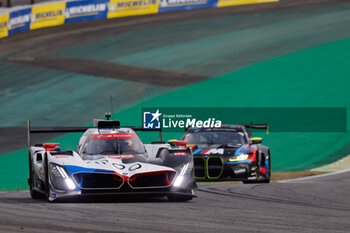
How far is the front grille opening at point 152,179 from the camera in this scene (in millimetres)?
10656

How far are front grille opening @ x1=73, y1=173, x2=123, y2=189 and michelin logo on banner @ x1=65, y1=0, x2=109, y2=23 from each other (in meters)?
32.4

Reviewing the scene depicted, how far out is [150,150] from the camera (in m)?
12.6

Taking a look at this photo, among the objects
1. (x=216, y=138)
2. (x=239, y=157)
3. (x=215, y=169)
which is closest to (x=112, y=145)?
(x=215, y=169)

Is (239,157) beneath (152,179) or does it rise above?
beneath

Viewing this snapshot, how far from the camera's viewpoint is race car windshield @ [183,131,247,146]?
16375 millimetres

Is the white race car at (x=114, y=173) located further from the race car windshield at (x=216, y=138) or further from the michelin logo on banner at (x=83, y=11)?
the michelin logo on banner at (x=83, y=11)

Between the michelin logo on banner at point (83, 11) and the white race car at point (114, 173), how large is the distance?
31.1m

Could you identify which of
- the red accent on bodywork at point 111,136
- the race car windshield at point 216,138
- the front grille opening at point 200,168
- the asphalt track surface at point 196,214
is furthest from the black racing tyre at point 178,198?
the race car windshield at point 216,138

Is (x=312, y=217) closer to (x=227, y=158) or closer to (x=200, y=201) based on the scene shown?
(x=200, y=201)

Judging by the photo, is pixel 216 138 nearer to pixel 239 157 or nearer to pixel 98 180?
pixel 239 157

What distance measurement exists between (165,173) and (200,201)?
2.16ft

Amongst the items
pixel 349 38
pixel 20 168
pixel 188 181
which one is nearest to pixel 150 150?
pixel 188 181

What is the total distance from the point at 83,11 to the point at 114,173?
32.8 meters

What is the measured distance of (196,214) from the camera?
9.02m
